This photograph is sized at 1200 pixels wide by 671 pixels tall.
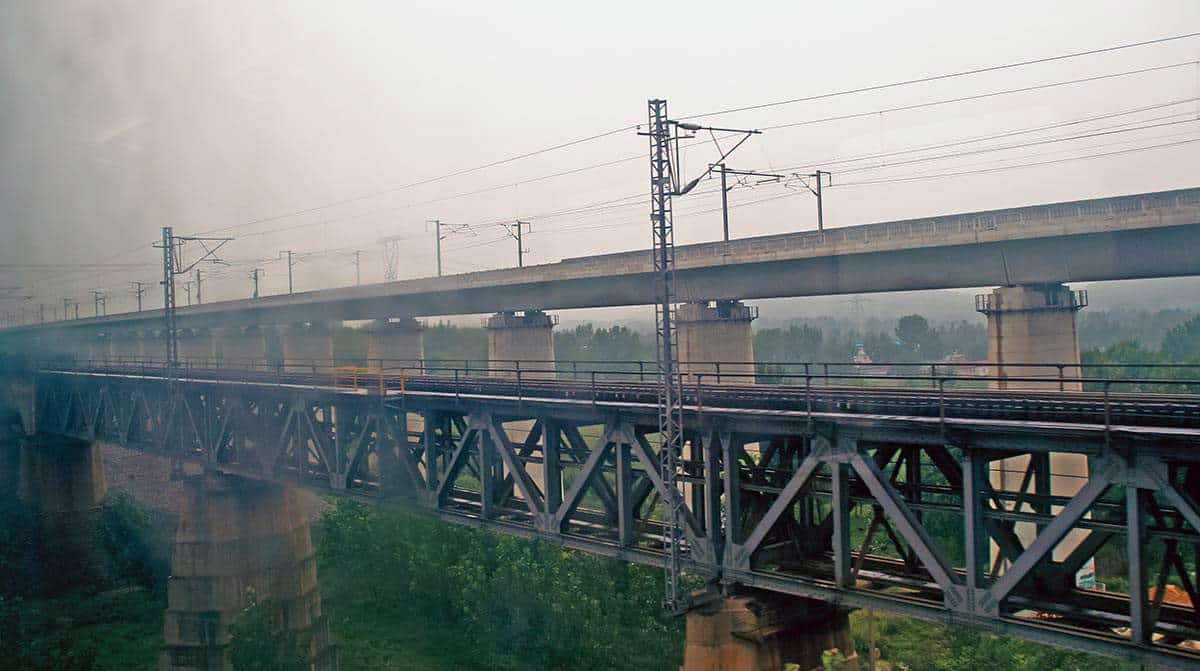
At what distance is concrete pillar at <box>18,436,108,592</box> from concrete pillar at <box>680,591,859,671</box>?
37110mm

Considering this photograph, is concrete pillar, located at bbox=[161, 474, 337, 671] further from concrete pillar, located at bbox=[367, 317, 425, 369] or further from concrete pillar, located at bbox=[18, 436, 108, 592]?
concrete pillar, located at bbox=[367, 317, 425, 369]

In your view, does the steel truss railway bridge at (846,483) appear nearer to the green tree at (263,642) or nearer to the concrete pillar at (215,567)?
the concrete pillar at (215,567)

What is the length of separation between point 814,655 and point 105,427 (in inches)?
1275

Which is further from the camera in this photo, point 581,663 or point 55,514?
point 55,514

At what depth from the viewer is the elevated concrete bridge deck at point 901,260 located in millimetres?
24812

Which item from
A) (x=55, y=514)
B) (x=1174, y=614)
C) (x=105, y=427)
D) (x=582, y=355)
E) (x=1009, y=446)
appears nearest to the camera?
(x=1009, y=446)

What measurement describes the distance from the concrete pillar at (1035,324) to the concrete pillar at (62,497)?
39.7 metres

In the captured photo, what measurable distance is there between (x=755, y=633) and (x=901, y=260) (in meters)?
19.5

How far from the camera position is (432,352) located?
83.6 meters

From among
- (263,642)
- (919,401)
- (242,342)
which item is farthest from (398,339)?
(919,401)

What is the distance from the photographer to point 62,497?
42.4 meters

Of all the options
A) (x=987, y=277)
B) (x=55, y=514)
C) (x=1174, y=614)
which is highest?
(x=987, y=277)

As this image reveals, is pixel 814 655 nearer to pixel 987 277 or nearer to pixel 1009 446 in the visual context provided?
pixel 1009 446

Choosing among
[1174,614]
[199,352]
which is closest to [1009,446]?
[1174,614]
